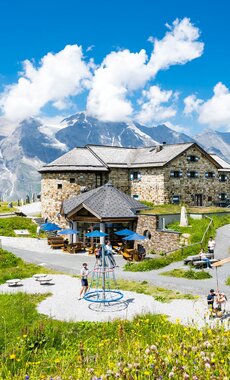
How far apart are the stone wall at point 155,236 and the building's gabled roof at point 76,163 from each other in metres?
12.7

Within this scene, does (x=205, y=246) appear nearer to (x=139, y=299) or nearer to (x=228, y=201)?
(x=139, y=299)

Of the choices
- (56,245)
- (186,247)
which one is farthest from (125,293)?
(56,245)

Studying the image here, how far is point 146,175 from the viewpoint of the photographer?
151 ft

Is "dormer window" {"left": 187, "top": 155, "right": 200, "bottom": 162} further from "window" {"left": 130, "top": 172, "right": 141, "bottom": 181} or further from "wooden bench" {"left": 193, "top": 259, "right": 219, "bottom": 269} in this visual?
"wooden bench" {"left": 193, "top": 259, "right": 219, "bottom": 269}

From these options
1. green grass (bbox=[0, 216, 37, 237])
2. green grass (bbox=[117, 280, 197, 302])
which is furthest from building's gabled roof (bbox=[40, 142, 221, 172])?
green grass (bbox=[117, 280, 197, 302])

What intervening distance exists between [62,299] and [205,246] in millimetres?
14697

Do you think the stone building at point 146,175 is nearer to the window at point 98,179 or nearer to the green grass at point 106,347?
the window at point 98,179

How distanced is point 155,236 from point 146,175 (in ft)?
47.2

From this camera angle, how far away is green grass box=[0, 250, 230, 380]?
20.4 ft

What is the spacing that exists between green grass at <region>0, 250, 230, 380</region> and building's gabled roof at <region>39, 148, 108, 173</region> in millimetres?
21472

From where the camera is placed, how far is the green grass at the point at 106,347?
20.4ft

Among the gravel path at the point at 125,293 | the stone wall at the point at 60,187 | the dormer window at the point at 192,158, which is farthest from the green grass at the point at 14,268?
the dormer window at the point at 192,158

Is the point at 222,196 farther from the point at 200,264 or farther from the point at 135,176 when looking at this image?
the point at 200,264

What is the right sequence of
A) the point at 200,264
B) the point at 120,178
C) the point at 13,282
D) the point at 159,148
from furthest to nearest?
the point at 159,148
the point at 120,178
the point at 200,264
the point at 13,282
